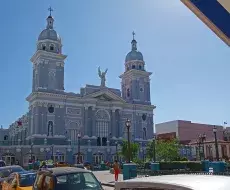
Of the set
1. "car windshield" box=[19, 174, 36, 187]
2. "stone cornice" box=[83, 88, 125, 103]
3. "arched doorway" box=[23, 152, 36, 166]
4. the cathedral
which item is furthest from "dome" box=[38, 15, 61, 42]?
"car windshield" box=[19, 174, 36, 187]

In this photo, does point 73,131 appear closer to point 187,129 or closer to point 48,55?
point 48,55

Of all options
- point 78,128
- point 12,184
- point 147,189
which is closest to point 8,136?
point 78,128

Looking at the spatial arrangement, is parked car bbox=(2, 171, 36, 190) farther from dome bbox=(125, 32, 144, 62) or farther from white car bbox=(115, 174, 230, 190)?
dome bbox=(125, 32, 144, 62)

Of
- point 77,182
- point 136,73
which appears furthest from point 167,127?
point 77,182

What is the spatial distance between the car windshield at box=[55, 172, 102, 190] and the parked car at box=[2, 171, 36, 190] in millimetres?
3118

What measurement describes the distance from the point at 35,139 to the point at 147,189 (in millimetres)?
51813

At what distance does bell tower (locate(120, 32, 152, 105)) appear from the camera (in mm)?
68812

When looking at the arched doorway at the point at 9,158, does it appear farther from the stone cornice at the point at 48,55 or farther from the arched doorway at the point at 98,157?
the stone cornice at the point at 48,55

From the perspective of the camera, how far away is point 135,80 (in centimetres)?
6919

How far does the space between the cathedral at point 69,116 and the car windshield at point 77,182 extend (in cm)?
4230

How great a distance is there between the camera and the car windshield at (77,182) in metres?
7.54

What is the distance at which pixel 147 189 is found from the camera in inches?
123

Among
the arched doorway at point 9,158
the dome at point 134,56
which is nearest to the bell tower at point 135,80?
the dome at point 134,56

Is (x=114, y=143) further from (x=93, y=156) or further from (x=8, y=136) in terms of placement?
(x=8, y=136)
